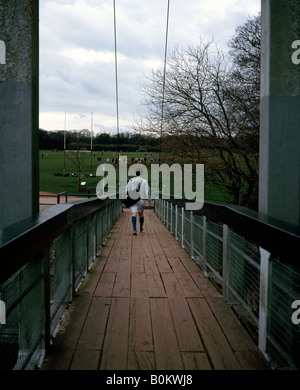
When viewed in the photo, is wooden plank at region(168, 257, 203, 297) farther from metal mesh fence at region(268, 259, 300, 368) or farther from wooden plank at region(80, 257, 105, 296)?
metal mesh fence at region(268, 259, 300, 368)

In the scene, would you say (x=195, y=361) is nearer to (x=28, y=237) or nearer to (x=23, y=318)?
(x=23, y=318)

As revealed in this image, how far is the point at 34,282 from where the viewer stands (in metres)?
2.26

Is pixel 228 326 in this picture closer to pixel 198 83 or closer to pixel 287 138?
pixel 287 138

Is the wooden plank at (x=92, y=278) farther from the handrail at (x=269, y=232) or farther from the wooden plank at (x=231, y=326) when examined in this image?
the handrail at (x=269, y=232)

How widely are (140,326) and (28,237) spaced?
1.42 metres

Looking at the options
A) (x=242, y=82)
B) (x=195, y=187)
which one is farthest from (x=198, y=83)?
(x=195, y=187)

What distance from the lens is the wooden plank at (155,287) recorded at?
3928 mm

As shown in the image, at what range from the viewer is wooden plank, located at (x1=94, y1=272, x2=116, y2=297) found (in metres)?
3.93

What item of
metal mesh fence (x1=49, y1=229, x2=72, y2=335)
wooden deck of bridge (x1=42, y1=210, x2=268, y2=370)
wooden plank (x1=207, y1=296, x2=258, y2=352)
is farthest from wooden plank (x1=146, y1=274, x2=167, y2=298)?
metal mesh fence (x1=49, y1=229, x2=72, y2=335)

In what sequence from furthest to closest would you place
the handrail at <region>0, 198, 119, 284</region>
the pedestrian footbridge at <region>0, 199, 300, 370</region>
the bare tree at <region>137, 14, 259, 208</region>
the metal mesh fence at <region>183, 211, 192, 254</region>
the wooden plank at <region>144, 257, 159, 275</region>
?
the bare tree at <region>137, 14, 259, 208</region>, the metal mesh fence at <region>183, 211, 192, 254</region>, the wooden plank at <region>144, 257, 159, 275</region>, the pedestrian footbridge at <region>0, 199, 300, 370</region>, the handrail at <region>0, 198, 119, 284</region>

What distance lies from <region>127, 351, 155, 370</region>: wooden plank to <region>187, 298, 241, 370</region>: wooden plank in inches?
14.7

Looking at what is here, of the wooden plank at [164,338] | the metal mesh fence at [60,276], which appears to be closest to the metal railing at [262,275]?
the wooden plank at [164,338]

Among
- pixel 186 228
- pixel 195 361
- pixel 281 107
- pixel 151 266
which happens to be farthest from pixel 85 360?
pixel 186 228

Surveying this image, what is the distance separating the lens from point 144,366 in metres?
2.35
